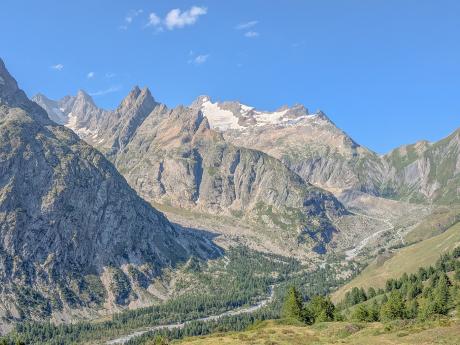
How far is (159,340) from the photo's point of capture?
127 m

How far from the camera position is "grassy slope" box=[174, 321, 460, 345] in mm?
87312

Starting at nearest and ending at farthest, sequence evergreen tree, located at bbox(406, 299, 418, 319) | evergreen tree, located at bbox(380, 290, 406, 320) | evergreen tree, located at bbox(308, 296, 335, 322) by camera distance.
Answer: evergreen tree, located at bbox(380, 290, 406, 320) < evergreen tree, located at bbox(308, 296, 335, 322) < evergreen tree, located at bbox(406, 299, 418, 319)

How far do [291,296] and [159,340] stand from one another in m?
53.5

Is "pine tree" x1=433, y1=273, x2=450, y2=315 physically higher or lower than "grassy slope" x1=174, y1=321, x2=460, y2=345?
lower

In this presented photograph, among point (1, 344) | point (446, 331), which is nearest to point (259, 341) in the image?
point (446, 331)

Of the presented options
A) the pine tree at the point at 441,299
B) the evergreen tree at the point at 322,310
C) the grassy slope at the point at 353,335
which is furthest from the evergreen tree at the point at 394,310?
the grassy slope at the point at 353,335

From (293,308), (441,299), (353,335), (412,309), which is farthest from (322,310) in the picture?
(353,335)

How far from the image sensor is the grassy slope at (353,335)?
87.3 meters

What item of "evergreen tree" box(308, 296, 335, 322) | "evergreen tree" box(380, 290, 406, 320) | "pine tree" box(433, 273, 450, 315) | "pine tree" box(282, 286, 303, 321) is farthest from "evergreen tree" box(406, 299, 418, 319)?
"pine tree" box(282, 286, 303, 321)

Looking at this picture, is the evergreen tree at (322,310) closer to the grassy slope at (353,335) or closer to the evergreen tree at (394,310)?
the evergreen tree at (394,310)

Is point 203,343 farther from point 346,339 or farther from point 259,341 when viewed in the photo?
point 346,339

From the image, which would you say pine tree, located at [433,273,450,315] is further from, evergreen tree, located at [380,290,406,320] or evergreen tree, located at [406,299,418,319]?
evergreen tree, located at [380,290,406,320]

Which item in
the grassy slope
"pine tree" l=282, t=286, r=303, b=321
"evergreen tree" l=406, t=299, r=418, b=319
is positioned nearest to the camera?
the grassy slope

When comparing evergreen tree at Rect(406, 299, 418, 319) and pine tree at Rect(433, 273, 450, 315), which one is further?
evergreen tree at Rect(406, 299, 418, 319)
